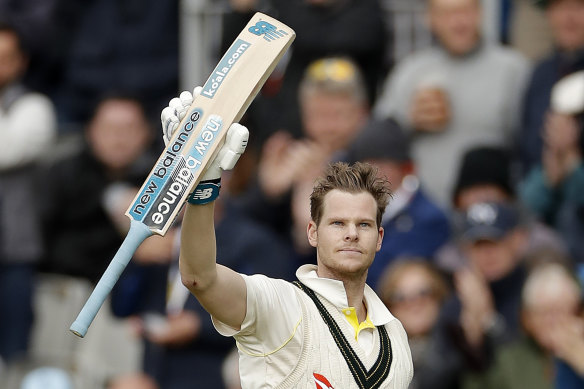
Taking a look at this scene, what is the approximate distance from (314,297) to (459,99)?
494 centimetres

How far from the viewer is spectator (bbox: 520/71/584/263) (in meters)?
9.08

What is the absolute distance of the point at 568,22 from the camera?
376 inches

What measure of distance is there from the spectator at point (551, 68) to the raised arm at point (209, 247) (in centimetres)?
504

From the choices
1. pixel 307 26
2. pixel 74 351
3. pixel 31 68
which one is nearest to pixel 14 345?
pixel 74 351

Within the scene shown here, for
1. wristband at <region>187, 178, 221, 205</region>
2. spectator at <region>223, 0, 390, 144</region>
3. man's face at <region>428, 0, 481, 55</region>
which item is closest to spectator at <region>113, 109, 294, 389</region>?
spectator at <region>223, 0, 390, 144</region>

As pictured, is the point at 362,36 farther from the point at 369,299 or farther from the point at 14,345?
A: the point at 369,299

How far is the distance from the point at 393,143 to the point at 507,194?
0.88 meters

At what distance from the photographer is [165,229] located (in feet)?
16.2

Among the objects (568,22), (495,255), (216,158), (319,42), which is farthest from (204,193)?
(319,42)

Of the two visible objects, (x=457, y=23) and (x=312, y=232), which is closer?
(x=312, y=232)

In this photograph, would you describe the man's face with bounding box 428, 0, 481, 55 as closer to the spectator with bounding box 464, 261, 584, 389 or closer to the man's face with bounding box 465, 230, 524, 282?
the man's face with bounding box 465, 230, 524, 282

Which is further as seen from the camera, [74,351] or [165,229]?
[74,351]

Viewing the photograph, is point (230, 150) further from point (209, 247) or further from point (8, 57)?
point (8, 57)

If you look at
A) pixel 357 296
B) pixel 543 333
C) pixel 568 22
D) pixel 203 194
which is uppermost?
pixel 203 194
